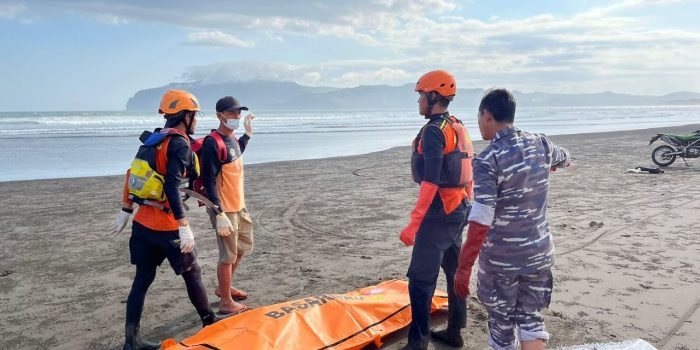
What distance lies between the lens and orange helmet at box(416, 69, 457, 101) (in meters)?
3.78

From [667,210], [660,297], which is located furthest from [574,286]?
[667,210]

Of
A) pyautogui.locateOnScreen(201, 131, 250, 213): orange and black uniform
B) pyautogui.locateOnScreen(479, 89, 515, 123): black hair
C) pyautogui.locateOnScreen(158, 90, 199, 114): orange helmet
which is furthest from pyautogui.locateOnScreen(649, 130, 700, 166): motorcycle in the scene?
pyautogui.locateOnScreen(158, 90, 199, 114): orange helmet

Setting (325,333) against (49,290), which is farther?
(49,290)

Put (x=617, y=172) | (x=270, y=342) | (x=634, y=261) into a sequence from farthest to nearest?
(x=617, y=172) < (x=634, y=261) < (x=270, y=342)

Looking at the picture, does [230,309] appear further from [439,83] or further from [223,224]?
[439,83]

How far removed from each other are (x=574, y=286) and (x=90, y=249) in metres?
6.27

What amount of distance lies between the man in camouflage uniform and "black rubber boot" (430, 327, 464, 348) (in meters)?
1.11

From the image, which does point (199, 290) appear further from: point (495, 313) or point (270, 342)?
point (495, 313)

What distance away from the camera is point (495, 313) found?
304cm

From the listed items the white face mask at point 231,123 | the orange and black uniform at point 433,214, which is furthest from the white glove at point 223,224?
the orange and black uniform at point 433,214

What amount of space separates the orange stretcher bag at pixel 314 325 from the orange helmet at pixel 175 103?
5.38ft

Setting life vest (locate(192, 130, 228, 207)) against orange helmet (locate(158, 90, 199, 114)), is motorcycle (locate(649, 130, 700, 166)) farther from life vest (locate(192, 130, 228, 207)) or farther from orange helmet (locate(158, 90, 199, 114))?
orange helmet (locate(158, 90, 199, 114))

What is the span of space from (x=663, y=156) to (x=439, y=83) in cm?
1325

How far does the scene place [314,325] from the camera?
3965 millimetres
